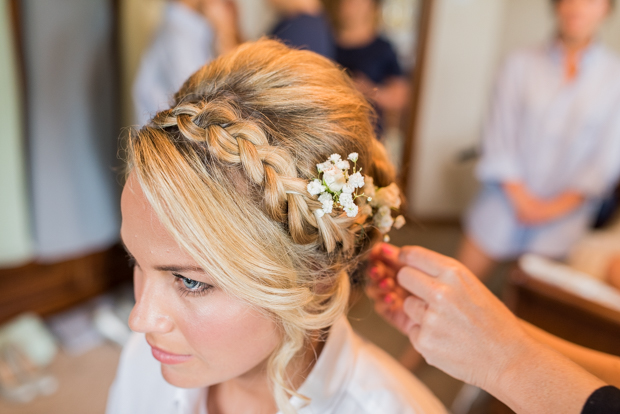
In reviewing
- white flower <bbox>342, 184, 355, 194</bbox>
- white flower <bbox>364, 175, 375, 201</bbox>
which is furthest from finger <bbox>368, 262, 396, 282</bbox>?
white flower <bbox>342, 184, 355, 194</bbox>

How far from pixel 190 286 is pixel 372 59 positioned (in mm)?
1909

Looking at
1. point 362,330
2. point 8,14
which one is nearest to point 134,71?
point 8,14

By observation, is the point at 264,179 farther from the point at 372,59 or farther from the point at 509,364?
the point at 372,59

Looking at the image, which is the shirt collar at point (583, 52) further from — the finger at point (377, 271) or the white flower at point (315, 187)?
the white flower at point (315, 187)

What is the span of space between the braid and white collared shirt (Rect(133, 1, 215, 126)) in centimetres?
103

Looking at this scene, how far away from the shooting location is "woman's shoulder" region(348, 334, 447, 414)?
0.73m

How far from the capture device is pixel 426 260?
2.38 ft

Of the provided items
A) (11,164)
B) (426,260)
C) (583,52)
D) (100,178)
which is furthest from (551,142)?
(11,164)

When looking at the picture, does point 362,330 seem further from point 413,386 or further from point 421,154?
Result: point 421,154

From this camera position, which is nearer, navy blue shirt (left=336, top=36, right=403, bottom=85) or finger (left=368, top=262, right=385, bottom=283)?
finger (left=368, top=262, right=385, bottom=283)

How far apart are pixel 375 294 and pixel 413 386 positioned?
19 cm

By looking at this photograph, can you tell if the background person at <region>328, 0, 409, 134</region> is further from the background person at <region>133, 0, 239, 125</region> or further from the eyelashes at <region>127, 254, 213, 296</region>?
the eyelashes at <region>127, 254, 213, 296</region>

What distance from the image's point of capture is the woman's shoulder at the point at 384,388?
73cm

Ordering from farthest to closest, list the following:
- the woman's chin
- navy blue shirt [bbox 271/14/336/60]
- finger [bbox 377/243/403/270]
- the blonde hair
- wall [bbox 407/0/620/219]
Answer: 1. wall [bbox 407/0/620/219]
2. navy blue shirt [bbox 271/14/336/60]
3. finger [bbox 377/243/403/270]
4. the woman's chin
5. the blonde hair
